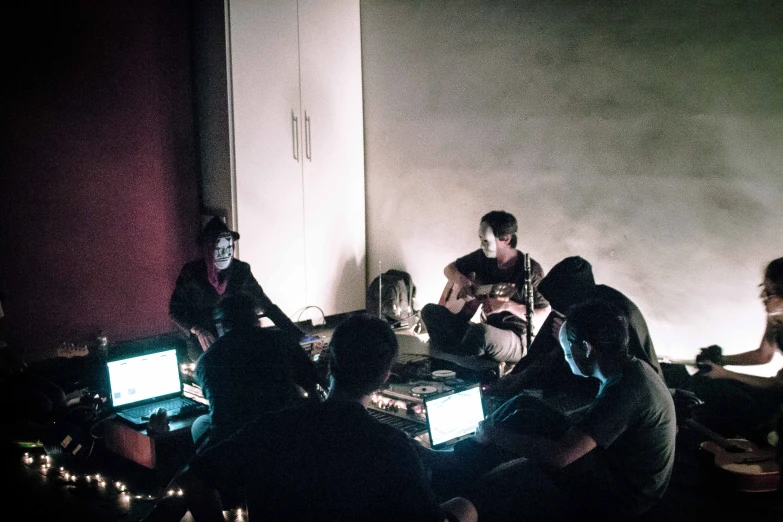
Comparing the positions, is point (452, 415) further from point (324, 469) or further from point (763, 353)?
point (763, 353)

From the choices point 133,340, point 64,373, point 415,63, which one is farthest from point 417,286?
point 64,373

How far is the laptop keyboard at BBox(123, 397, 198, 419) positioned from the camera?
11.3 feet

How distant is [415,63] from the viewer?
247 inches

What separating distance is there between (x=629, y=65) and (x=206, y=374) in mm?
3780

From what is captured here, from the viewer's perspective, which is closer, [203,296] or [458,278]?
[203,296]

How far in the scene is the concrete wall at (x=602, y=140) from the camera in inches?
185

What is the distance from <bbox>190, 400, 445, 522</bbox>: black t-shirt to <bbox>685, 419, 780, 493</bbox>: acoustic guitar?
2123mm

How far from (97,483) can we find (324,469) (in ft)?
7.27

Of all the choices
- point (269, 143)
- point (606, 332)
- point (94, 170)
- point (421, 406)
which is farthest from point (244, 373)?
point (269, 143)

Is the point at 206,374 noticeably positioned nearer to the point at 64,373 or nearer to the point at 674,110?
the point at 64,373

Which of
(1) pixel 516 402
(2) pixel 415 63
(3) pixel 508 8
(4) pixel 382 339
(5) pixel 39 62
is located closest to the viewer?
(4) pixel 382 339

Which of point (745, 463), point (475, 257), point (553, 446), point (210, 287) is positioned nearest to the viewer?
point (553, 446)

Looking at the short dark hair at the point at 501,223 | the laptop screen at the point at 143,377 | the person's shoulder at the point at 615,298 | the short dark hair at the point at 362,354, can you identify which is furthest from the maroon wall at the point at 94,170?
the short dark hair at the point at 362,354

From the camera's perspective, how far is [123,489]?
11.1 ft
